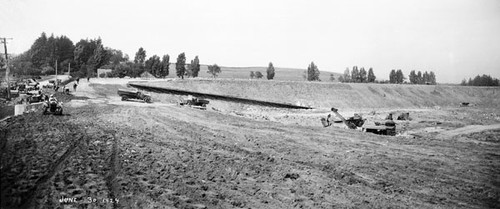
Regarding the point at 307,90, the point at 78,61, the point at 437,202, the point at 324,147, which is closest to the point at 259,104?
the point at 307,90

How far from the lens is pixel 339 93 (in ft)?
199

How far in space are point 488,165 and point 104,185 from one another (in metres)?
12.3

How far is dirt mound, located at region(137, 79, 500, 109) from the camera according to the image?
50469 mm

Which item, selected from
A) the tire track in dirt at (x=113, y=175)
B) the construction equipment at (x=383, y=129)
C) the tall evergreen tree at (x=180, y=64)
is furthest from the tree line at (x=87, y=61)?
the tire track in dirt at (x=113, y=175)

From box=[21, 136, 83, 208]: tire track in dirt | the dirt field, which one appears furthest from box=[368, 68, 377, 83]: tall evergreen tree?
box=[21, 136, 83, 208]: tire track in dirt

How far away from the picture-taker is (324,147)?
516 inches

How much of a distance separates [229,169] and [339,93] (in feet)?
180

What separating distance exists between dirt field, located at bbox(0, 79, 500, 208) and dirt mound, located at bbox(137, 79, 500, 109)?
112 ft

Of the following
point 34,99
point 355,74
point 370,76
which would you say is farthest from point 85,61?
point 370,76

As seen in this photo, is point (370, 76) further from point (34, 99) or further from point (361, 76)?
point (34, 99)

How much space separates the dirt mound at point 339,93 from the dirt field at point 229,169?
34.3 meters

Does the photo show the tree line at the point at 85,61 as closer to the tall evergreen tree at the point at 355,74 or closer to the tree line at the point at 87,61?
the tree line at the point at 87,61

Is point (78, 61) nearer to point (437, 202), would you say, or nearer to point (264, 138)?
point (264, 138)

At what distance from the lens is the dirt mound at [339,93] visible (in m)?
50.5
